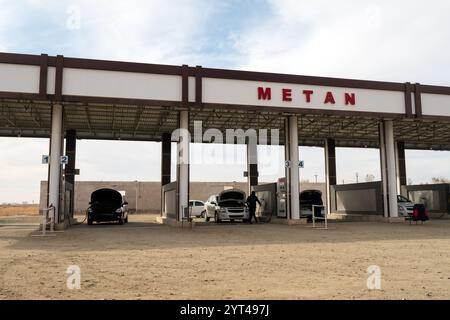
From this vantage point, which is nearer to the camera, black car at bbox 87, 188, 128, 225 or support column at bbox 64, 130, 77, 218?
black car at bbox 87, 188, 128, 225

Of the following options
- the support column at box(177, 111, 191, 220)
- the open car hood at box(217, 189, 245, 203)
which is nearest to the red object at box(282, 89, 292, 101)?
the support column at box(177, 111, 191, 220)

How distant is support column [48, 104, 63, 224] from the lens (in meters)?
19.5

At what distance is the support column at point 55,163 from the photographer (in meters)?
19.5

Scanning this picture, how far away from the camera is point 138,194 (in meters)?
48.9

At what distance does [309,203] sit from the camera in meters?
26.3

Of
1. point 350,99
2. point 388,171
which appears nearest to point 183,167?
point 350,99

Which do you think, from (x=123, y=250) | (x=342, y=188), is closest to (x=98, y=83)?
(x=123, y=250)


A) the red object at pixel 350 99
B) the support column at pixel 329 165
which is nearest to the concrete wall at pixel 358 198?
the support column at pixel 329 165

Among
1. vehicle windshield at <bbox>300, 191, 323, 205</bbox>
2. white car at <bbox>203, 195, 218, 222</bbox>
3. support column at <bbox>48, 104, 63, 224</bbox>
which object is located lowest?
white car at <bbox>203, 195, 218, 222</bbox>

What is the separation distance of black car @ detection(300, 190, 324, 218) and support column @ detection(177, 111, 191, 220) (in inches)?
306

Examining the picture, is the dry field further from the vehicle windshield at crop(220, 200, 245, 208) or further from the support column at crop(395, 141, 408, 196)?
the support column at crop(395, 141, 408, 196)

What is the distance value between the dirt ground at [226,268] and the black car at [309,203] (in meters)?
10.8

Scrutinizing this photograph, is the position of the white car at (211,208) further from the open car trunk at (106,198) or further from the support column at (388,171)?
the support column at (388,171)
